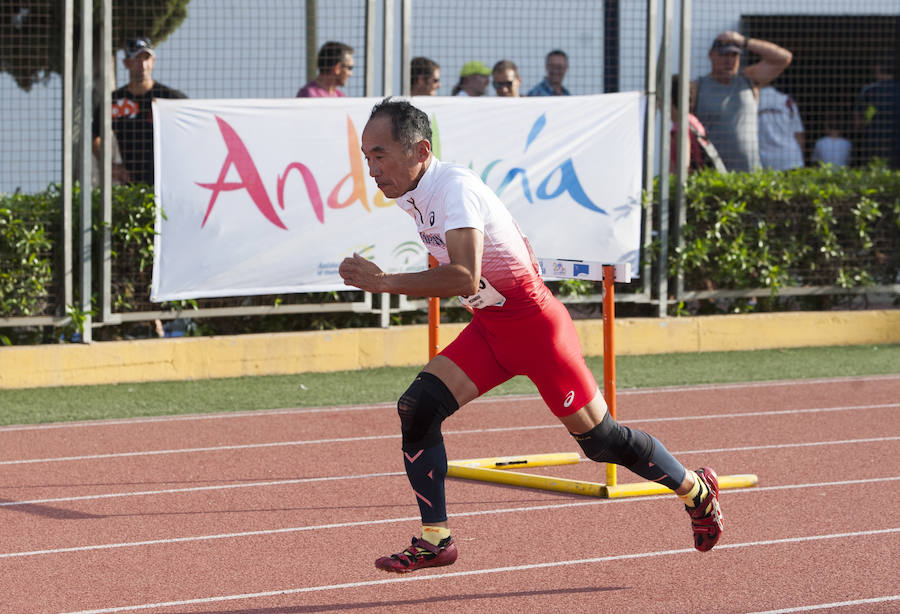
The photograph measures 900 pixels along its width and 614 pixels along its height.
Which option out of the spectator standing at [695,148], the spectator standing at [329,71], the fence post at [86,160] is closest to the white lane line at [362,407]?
the fence post at [86,160]

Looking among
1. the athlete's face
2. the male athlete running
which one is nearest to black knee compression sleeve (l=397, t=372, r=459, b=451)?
the male athlete running

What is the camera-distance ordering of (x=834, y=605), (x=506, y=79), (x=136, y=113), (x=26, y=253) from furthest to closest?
(x=506, y=79)
(x=136, y=113)
(x=26, y=253)
(x=834, y=605)

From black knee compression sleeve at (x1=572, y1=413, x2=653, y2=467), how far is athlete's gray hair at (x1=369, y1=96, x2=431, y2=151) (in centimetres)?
141

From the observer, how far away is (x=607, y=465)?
21.6ft

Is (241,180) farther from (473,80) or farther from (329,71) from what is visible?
(473,80)

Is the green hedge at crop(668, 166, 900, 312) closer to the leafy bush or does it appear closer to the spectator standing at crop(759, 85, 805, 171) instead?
the spectator standing at crop(759, 85, 805, 171)

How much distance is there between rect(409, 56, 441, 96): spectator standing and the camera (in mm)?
10969

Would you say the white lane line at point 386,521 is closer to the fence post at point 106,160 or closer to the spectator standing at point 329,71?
the fence post at point 106,160

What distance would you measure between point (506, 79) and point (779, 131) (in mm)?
3047

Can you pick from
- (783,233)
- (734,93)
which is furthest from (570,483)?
(734,93)

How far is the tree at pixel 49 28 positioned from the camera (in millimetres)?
9688

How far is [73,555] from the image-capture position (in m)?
5.53

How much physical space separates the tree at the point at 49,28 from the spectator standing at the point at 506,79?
284 cm

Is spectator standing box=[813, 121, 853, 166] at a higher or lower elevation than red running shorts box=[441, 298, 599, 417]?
higher
